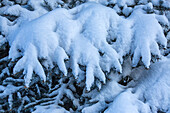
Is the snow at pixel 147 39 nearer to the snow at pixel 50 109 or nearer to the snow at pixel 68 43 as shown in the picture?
the snow at pixel 68 43

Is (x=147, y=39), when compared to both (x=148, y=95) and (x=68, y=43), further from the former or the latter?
(x=68, y=43)

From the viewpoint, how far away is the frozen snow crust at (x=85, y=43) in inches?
54.4

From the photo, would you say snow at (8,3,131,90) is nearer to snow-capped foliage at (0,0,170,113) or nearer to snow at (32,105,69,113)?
snow-capped foliage at (0,0,170,113)

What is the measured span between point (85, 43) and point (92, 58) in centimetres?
19

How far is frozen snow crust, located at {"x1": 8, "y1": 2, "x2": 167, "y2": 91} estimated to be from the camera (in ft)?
4.53

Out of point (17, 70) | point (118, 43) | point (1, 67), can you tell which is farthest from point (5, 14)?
point (118, 43)

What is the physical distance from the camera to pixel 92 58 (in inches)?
56.1

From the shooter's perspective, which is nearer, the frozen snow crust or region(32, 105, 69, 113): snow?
the frozen snow crust

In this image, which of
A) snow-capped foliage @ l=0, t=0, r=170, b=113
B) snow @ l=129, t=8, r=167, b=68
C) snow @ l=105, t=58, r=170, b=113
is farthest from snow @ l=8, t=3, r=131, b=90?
snow @ l=105, t=58, r=170, b=113

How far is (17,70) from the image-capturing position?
1.34m

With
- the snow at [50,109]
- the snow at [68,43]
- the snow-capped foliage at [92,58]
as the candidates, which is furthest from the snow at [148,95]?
the snow at [50,109]

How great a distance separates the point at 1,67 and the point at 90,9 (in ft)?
5.04

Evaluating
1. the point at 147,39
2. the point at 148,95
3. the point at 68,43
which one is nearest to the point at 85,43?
the point at 68,43

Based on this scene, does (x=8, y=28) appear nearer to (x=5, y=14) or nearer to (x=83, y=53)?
(x=5, y=14)
